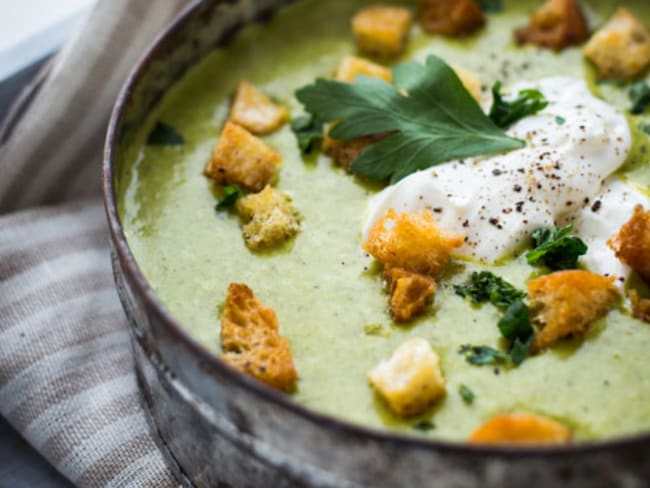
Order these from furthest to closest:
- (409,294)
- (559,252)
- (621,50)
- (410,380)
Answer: (621,50) → (559,252) → (409,294) → (410,380)

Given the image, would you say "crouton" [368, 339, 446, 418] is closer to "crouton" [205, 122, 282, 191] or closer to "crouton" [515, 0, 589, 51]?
"crouton" [205, 122, 282, 191]

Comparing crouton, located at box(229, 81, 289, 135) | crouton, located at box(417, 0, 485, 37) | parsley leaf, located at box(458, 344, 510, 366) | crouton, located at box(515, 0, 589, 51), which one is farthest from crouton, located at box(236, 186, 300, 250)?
crouton, located at box(515, 0, 589, 51)

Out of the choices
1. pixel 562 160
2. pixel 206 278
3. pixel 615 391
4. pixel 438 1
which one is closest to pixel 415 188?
pixel 562 160

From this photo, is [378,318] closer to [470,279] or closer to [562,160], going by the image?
[470,279]

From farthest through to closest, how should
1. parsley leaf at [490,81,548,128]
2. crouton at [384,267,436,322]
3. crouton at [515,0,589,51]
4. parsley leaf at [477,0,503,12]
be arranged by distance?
parsley leaf at [477,0,503,12] < crouton at [515,0,589,51] < parsley leaf at [490,81,548,128] < crouton at [384,267,436,322]

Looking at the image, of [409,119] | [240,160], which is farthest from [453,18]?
[240,160]

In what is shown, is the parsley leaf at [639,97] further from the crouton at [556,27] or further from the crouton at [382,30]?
the crouton at [382,30]

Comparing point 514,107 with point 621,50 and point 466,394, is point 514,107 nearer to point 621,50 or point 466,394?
point 621,50
